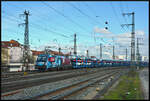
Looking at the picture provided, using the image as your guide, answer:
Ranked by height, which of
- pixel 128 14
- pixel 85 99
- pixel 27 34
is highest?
pixel 128 14

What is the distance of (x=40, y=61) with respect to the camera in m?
40.1

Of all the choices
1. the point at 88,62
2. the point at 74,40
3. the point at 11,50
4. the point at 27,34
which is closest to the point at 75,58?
the point at 74,40

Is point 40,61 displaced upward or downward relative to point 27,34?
downward

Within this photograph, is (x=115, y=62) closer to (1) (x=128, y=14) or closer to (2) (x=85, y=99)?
(1) (x=128, y=14)

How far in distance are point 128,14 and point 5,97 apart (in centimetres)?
2403

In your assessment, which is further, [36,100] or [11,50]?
[11,50]

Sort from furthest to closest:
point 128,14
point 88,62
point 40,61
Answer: point 88,62, point 40,61, point 128,14

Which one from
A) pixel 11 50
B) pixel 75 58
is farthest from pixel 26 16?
pixel 11 50

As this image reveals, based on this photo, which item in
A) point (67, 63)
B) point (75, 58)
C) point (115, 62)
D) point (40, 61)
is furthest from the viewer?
point (115, 62)

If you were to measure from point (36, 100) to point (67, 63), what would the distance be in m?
39.2

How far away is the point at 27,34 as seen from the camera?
123 feet

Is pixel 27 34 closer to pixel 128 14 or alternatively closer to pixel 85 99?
pixel 128 14

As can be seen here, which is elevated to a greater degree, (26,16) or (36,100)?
(26,16)

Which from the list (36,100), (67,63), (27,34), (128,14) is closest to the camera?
(36,100)
